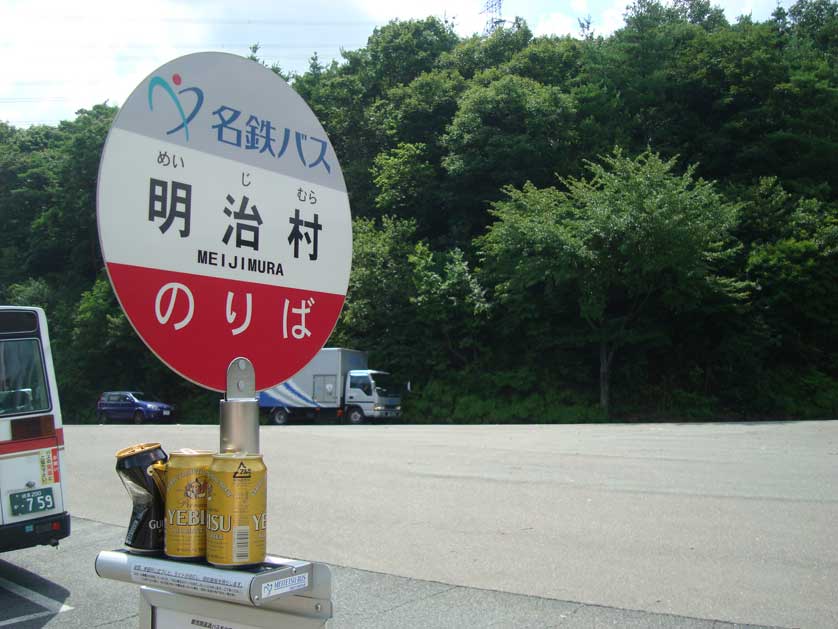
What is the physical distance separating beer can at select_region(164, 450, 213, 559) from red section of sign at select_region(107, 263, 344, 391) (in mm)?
196

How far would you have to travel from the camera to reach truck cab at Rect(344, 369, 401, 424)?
3450cm

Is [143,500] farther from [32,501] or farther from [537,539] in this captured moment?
[537,539]

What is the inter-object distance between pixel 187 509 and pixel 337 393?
33.8 metres

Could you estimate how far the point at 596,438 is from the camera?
19375 millimetres

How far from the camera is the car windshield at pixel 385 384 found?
35031 millimetres

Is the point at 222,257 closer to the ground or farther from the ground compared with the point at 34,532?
farther from the ground

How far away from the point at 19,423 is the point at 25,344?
0.85 metres

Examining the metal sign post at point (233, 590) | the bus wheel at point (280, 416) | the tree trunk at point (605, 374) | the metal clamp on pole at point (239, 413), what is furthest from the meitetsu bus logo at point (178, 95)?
the bus wheel at point (280, 416)

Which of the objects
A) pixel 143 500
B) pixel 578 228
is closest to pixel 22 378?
pixel 143 500

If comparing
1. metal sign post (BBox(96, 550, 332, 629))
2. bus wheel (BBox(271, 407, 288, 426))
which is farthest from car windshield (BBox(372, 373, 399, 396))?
metal sign post (BBox(96, 550, 332, 629))

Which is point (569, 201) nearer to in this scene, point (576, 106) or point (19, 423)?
point (576, 106)

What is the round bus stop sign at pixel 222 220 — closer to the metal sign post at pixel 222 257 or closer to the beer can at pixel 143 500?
the metal sign post at pixel 222 257

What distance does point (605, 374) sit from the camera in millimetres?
32250

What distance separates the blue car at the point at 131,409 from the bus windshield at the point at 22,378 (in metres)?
34.6
